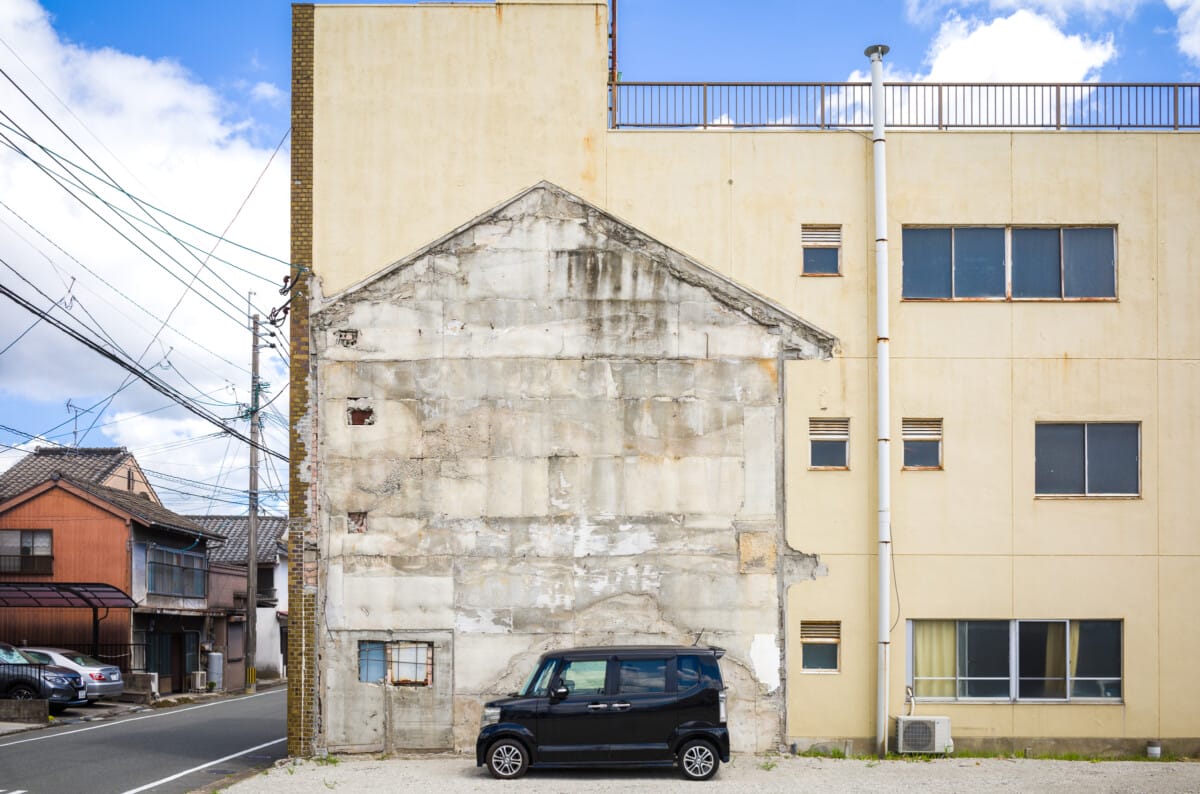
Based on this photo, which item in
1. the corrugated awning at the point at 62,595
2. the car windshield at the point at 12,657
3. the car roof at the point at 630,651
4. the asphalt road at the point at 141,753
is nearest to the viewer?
the car roof at the point at 630,651

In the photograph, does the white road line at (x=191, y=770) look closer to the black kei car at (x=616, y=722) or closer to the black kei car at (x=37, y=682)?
the black kei car at (x=616, y=722)

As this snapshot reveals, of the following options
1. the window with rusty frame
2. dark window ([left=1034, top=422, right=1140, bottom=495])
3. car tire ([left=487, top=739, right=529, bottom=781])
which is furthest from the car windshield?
dark window ([left=1034, top=422, right=1140, bottom=495])

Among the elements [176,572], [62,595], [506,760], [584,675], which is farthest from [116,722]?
[584,675]

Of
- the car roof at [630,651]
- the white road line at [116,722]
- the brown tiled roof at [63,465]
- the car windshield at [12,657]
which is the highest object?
the brown tiled roof at [63,465]

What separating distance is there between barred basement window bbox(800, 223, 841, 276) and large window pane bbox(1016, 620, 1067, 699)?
6.48 meters

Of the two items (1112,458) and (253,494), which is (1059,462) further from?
(253,494)

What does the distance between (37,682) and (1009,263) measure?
25.4m

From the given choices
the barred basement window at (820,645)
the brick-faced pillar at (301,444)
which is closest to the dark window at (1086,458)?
the barred basement window at (820,645)

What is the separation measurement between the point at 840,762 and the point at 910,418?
5448 millimetres

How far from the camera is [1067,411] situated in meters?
18.0

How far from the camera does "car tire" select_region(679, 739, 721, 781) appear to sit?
15133 mm

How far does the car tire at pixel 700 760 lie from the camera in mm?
15133

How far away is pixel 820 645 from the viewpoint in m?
17.6

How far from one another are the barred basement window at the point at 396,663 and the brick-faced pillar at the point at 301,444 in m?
0.81
